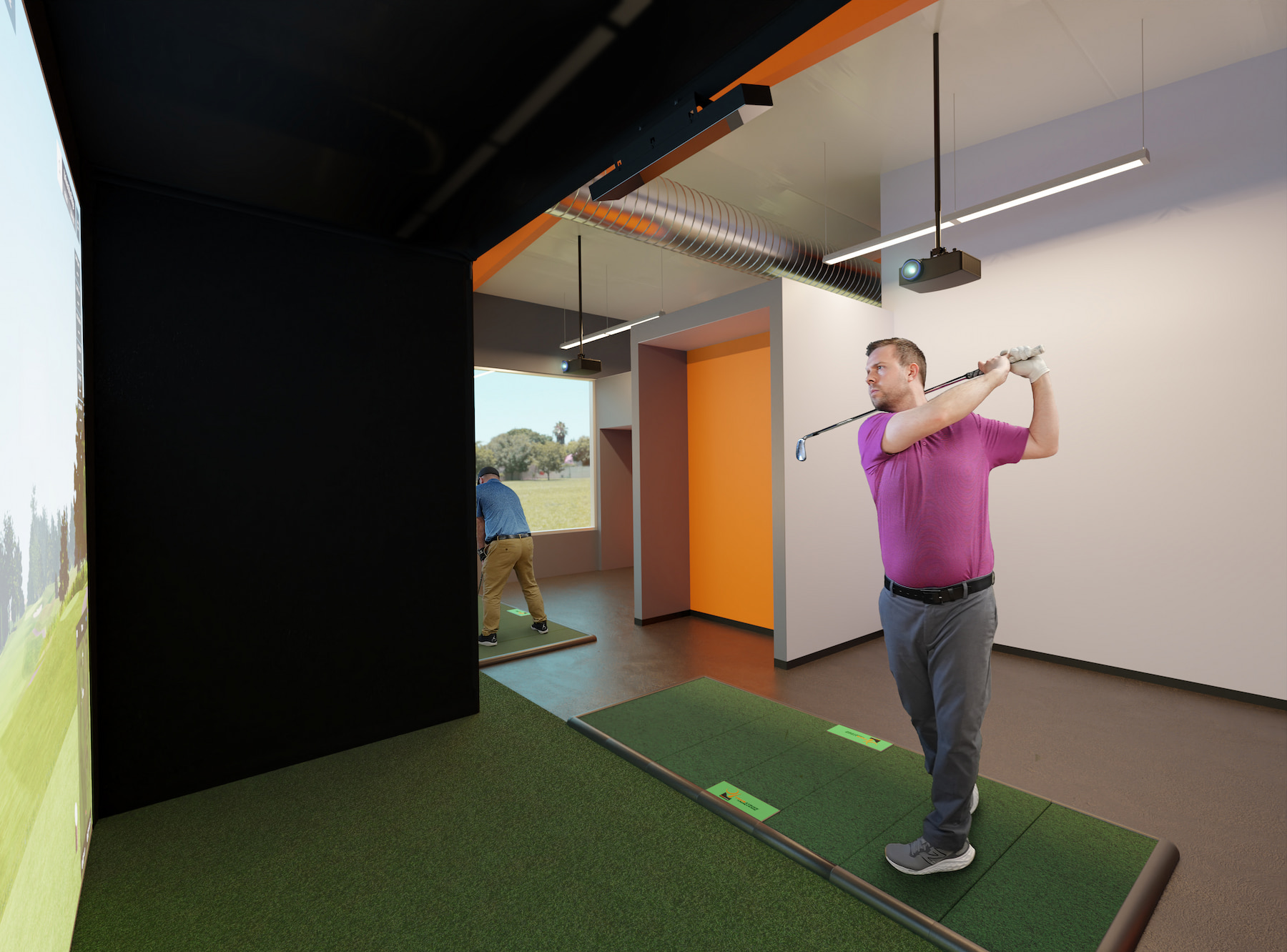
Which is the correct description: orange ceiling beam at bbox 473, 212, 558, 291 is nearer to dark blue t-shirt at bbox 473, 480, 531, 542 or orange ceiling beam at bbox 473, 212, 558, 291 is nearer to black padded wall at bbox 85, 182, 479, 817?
black padded wall at bbox 85, 182, 479, 817

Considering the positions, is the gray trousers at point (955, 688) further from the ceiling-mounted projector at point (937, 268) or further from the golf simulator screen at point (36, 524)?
the golf simulator screen at point (36, 524)

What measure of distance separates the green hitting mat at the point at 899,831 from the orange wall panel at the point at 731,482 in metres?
2.00

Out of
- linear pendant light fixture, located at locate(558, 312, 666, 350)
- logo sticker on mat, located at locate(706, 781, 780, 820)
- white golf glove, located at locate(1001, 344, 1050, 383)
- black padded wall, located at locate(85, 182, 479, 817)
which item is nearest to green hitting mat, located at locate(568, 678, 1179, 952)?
logo sticker on mat, located at locate(706, 781, 780, 820)

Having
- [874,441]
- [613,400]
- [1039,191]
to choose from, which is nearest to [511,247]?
[874,441]

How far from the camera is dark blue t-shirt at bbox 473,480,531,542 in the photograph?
16.5 ft

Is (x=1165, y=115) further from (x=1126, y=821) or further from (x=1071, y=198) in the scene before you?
(x=1126, y=821)

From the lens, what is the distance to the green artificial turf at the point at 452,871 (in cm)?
176

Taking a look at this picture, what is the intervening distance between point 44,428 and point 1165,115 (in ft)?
19.2

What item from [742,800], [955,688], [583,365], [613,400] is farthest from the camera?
[613,400]

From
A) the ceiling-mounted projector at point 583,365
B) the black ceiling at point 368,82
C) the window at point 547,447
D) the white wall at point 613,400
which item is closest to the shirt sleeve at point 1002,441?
the black ceiling at point 368,82

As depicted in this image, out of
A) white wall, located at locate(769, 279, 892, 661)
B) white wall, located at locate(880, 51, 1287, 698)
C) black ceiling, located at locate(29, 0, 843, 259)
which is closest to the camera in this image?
black ceiling, located at locate(29, 0, 843, 259)

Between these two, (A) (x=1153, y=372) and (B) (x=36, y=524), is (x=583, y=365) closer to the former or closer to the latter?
(A) (x=1153, y=372)

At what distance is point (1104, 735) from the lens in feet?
10.2

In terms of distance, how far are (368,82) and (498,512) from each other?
3577 millimetres
